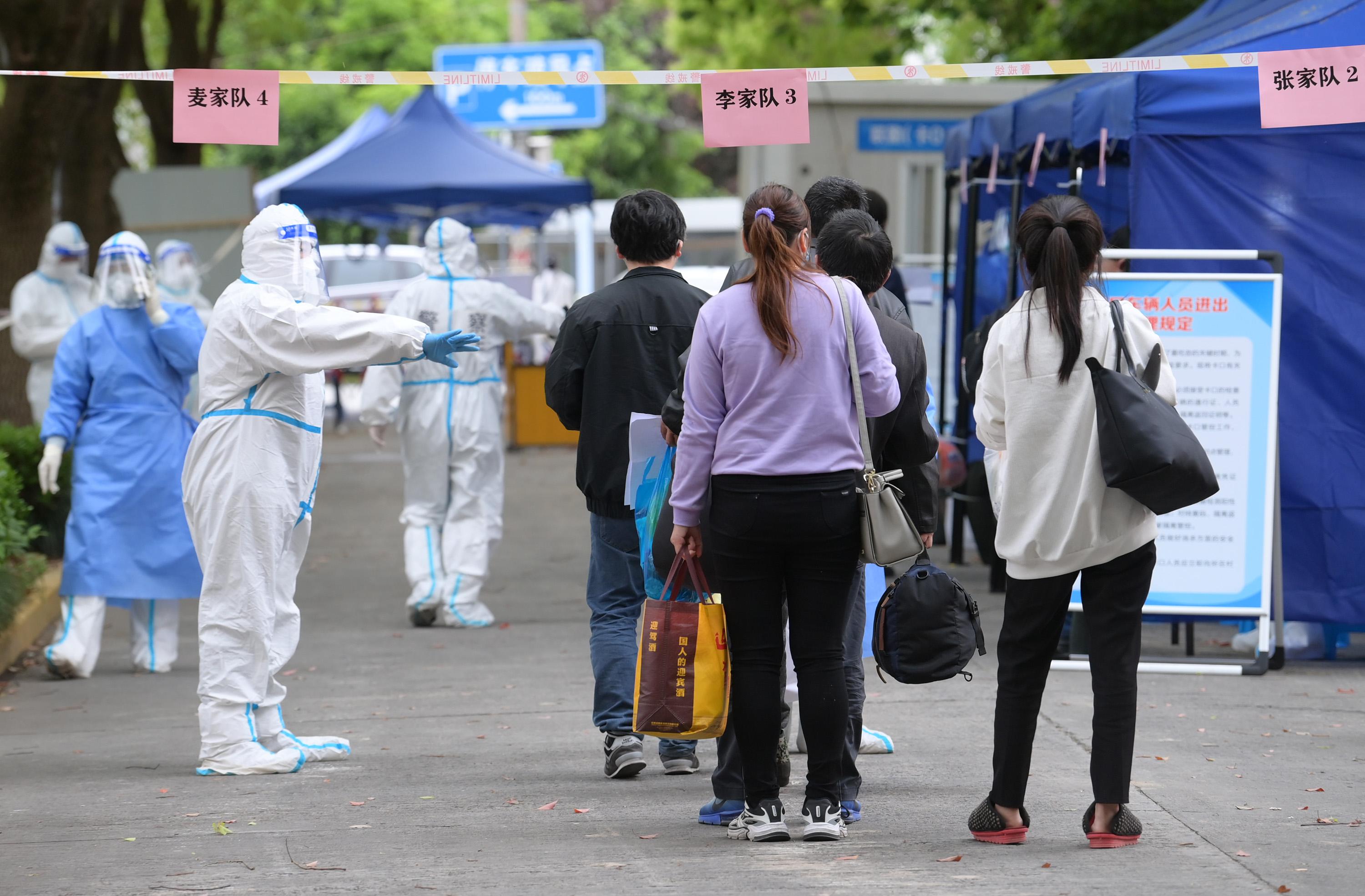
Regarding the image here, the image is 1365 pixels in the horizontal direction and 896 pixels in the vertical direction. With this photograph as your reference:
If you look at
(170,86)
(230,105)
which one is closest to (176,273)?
(230,105)

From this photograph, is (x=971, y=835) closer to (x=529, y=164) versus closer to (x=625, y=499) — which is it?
(x=625, y=499)

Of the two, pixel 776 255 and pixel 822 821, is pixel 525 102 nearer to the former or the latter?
pixel 776 255

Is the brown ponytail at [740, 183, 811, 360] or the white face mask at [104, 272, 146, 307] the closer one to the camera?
the brown ponytail at [740, 183, 811, 360]

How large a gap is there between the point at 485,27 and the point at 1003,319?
38.0 metres

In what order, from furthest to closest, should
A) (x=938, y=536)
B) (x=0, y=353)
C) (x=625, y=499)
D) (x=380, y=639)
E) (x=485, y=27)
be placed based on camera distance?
(x=485, y=27), (x=0, y=353), (x=938, y=536), (x=380, y=639), (x=625, y=499)

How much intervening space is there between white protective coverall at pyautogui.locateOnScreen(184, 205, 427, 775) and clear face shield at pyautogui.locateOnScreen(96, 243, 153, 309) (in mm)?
1826

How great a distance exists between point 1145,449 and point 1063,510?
0.28m

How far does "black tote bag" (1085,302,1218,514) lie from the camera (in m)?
4.34

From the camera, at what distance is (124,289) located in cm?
745

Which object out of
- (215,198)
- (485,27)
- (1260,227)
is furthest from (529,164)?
(485,27)

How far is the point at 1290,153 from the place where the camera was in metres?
7.36

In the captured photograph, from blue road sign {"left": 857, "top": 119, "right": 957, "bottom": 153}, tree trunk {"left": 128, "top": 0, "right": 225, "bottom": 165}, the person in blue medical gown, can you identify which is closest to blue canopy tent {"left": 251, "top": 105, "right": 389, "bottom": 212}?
tree trunk {"left": 128, "top": 0, "right": 225, "bottom": 165}

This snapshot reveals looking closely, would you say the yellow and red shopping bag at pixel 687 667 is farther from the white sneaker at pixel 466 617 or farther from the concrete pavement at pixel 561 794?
the white sneaker at pixel 466 617

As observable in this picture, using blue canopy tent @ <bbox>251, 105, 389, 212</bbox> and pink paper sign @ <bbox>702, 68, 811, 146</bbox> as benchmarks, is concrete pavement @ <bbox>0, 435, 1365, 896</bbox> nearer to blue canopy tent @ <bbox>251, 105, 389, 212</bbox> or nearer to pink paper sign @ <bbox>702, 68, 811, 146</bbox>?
pink paper sign @ <bbox>702, 68, 811, 146</bbox>
